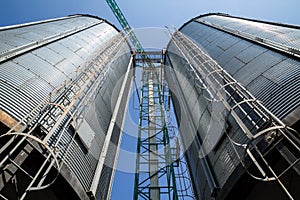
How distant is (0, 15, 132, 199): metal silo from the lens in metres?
6.60

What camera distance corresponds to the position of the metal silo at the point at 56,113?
6.60m

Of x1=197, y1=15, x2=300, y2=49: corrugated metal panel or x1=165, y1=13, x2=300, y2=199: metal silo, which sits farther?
x1=197, y1=15, x2=300, y2=49: corrugated metal panel

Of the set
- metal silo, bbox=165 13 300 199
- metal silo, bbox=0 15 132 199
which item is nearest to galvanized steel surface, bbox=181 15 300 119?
metal silo, bbox=165 13 300 199

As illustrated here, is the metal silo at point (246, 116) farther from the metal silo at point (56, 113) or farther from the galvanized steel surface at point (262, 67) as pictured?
the metal silo at point (56, 113)

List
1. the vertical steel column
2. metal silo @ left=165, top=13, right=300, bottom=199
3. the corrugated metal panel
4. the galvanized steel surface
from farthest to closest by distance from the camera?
the vertical steel column, the corrugated metal panel, the galvanized steel surface, metal silo @ left=165, top=13, right=300, bottom=199

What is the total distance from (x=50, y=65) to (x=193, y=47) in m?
8.24

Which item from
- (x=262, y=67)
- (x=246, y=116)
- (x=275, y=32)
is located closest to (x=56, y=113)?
(x=246, y=116)

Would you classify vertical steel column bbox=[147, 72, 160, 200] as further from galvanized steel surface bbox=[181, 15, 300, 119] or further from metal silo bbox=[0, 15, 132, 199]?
galvanized steel surface bbox=[181, 15, 300, 119]

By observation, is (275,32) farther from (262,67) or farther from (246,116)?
Answer: (246,116)

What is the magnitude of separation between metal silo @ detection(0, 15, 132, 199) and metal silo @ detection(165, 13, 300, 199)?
3951mm

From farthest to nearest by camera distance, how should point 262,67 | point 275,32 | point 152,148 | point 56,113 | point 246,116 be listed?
point 152,148 < point 275,32 < point 262,67 < point 56,113 < point 246,116

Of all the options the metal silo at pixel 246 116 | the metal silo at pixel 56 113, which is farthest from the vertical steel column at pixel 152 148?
the metal silo at pixel 56 113

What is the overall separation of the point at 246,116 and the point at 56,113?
576 centimetres

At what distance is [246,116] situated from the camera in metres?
7.93
